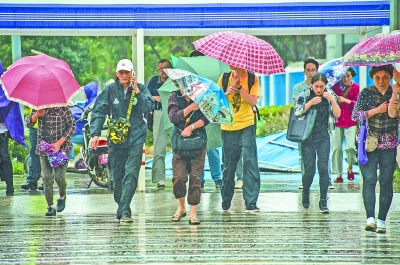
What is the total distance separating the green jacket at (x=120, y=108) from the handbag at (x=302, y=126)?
2.12 metres

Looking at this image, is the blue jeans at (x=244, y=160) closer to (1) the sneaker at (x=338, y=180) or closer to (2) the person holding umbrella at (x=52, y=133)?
(2) the person holding umbrella at (x=52, y=133)

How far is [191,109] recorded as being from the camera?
37.2 feet

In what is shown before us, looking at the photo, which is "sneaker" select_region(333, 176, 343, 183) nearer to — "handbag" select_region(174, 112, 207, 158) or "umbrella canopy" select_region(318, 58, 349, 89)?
"umbrella canopy" select_region(318, 58, 349, 89)

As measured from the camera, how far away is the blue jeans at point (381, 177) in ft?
34.9

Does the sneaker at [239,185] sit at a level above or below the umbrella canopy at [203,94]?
below

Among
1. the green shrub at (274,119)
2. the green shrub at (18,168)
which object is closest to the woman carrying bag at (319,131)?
the green shrub at (18,168)

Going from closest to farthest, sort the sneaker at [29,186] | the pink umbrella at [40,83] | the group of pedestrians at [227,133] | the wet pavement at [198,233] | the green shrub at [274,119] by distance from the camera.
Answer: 1. the wet pavement at [198,233]
2. the group of pedestrians at [227,133]
3. the pink umbrella at [40,83]
4. the sneaker at [29,186]
5. the green shrub at [274,119]

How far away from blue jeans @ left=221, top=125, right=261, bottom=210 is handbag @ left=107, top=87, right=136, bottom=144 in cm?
154

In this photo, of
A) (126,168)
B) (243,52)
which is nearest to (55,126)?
(126,168)

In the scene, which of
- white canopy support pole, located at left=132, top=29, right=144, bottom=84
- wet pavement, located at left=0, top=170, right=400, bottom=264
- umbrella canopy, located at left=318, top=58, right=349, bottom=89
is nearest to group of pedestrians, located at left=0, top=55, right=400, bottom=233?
wet pavement, located at left=0, top=170, right=400, bottom=264

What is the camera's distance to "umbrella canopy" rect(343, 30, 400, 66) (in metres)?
10.3

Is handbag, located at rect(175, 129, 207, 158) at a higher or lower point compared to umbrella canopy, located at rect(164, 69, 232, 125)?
lower

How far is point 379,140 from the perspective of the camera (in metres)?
10.6

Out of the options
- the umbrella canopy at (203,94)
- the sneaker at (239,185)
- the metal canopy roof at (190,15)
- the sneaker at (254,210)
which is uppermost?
the metal canopy roof at (190,15)
